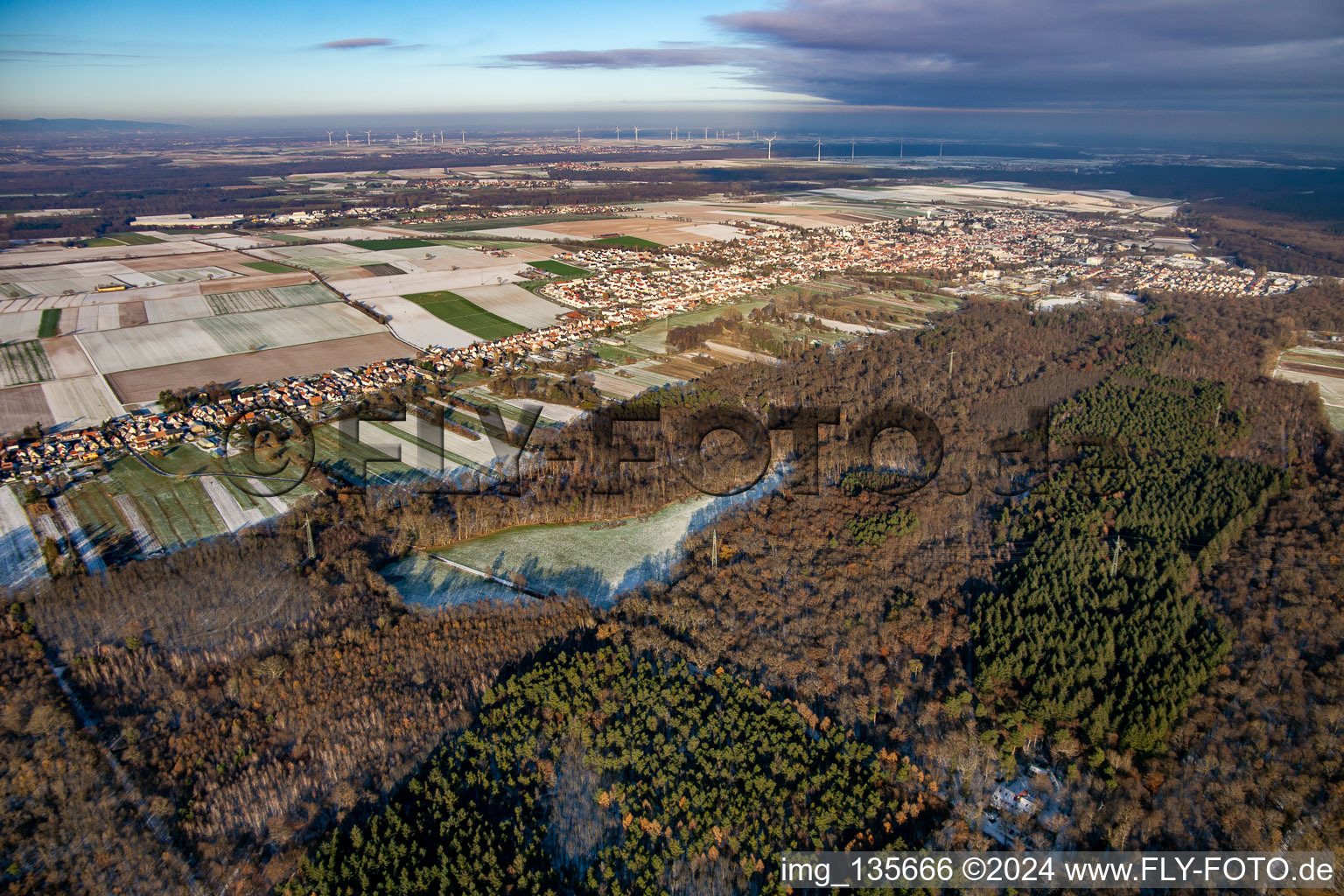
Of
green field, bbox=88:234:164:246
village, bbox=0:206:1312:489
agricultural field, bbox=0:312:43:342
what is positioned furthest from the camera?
green field, bbox=88:234:164:246

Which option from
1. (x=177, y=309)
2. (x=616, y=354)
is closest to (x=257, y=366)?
(x=177, y=309)

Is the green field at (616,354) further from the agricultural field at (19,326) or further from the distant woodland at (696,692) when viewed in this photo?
the agricultural field at (19,326)

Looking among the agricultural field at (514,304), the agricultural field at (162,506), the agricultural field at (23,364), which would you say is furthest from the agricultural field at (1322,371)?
the agricultural field at (23,364)

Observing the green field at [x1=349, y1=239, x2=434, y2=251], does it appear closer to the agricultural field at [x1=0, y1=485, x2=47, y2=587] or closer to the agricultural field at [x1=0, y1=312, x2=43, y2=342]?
the agricultural field at [x1=0, y1=312, x2=43, y2=342]

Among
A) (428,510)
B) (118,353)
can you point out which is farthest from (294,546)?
(118,353)

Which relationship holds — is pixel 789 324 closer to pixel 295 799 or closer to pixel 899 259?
pixel 899 259

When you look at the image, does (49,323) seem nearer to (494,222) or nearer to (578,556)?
(578,556)

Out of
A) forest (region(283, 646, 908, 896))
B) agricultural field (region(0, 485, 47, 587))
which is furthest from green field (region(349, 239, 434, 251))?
forest (region(283, 646, 908, 896))
